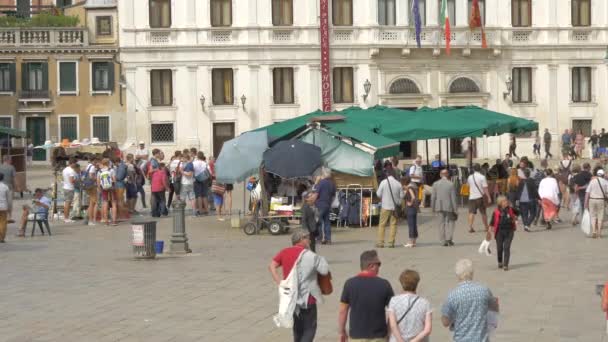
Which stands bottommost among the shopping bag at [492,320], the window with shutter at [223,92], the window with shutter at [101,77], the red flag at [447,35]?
the shopping bag at [492,320]

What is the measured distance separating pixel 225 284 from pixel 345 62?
118ft

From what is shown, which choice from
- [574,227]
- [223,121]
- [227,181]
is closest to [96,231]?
[227,181]

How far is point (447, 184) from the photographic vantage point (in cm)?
2552

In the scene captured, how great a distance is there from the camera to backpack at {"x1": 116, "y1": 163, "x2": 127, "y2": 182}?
104 feet

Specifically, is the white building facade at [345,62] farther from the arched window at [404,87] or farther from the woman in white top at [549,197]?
the woman in white top at [549,197]

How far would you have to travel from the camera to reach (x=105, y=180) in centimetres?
3077

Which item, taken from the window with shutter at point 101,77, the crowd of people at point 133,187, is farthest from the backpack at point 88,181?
the window with shutter at point 101,77

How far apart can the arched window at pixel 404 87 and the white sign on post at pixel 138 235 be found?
3331 cm

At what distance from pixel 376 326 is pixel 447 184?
14490 mm

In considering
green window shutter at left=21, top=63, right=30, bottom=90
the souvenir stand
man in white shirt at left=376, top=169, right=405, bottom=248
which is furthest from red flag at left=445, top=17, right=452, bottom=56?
man in white shirt at left=376, top=169, right=405, bottom=248

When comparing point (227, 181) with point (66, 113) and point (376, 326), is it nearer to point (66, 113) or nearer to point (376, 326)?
point (376, 326)

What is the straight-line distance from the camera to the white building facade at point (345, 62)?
180ft

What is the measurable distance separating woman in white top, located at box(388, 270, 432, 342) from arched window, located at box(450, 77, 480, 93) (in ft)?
150

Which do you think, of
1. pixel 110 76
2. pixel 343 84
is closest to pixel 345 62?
pixel 343 84
